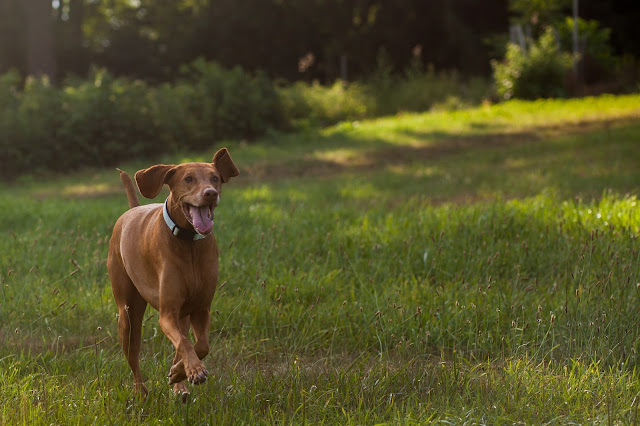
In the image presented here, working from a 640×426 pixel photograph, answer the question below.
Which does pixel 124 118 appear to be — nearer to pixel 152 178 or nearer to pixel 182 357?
pixel 152 178

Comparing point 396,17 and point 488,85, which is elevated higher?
point 396,17

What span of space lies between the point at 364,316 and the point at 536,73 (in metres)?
17.7

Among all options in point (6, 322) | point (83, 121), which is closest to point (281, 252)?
point (6, 322)

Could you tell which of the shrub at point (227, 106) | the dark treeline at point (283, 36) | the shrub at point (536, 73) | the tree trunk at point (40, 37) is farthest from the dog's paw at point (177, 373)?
the dark treeline at point (283, 36)

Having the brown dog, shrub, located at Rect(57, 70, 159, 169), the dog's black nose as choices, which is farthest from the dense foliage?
the dog's black nose

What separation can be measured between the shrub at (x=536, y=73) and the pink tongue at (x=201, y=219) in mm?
19000

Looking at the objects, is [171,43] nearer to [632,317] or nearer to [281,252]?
[281,252]

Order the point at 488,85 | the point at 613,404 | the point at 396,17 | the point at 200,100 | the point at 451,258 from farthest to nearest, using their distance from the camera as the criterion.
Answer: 1. the point at 396,17
2. the point at 488,85
3. the point at 200,100
4. the point at 451,258
5. the point at 613,404

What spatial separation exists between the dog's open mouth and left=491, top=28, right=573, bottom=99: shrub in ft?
62.3

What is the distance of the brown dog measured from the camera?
2.96m

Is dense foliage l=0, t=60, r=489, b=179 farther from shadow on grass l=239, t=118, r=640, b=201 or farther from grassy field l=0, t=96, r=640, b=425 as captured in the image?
grassy field l=0, t=96, r=640, b=425

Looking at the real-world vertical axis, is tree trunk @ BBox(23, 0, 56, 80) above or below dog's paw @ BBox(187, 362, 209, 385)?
above

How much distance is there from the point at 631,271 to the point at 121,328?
3.20 m

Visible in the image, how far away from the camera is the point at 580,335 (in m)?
4.02
